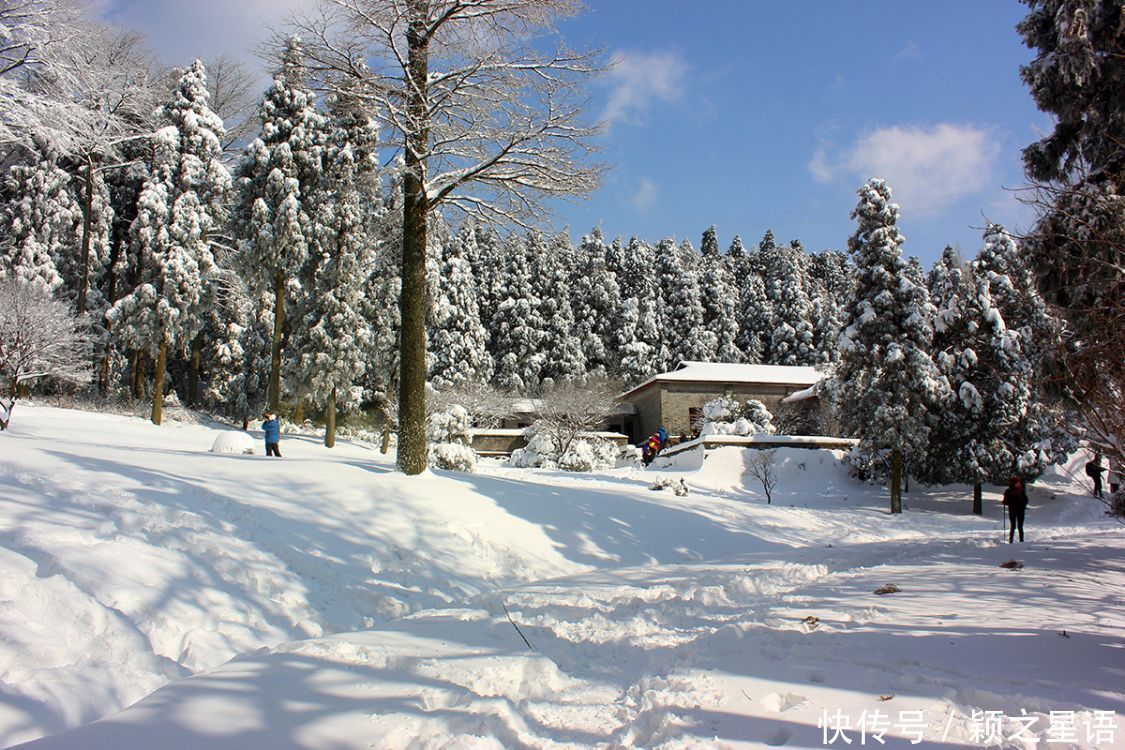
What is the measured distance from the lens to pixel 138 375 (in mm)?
32062

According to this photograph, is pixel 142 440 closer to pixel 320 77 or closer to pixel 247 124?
pixel 320 77

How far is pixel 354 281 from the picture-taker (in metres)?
29.9

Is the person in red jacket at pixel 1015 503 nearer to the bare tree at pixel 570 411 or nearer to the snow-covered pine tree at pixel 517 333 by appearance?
the bare tree at pixel 570 411

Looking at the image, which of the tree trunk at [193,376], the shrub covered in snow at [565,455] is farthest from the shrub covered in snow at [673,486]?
the tree trunk at [193,376]

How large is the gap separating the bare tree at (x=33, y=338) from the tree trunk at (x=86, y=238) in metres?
3.79

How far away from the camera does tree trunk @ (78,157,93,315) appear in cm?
3069

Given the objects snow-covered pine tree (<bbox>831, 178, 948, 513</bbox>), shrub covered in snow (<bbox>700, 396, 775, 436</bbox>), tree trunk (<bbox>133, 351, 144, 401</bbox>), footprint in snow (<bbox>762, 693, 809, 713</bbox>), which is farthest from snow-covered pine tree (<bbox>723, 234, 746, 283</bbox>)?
footprint in snow (<bbox>762, 693, 809, 713</bbox>)

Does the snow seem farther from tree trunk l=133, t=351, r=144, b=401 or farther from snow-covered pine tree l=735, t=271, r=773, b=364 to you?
tree trunk l=133, t=351, r=144, b=401

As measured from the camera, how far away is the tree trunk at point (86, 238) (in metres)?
30.7

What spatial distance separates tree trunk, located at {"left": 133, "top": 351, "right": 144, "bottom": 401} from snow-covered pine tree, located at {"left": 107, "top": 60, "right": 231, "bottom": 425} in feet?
13.7

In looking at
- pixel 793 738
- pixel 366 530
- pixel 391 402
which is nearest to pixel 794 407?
pixel 391 402

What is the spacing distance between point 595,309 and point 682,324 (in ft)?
22.9

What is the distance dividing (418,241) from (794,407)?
32.2 meters

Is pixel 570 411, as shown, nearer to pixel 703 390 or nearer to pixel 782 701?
pixel 703 390
